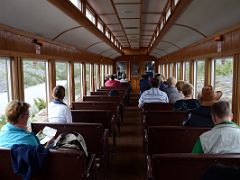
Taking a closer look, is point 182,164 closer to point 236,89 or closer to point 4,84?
point 236,89

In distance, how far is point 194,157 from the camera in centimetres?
190

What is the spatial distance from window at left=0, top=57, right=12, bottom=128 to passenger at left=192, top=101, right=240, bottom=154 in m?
2.54

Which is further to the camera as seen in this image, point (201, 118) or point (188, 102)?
point (188, 102)

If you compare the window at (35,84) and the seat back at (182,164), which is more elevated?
the window at (35,84)

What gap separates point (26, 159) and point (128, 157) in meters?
2.67

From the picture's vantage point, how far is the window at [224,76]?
421 centimetres

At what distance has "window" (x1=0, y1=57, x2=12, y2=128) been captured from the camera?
3.29 meters

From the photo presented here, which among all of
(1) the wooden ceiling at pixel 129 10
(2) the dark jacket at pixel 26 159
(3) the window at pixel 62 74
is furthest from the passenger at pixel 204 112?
(3) the window at pixel 62 74

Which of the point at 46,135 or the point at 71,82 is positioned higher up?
the point at 71,82

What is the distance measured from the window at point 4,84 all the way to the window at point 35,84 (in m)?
0.42

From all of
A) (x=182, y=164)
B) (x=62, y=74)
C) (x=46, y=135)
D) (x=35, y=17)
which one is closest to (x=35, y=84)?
(x=35, y=17)

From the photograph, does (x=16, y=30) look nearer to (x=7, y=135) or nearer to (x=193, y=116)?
(x=7, y=135)

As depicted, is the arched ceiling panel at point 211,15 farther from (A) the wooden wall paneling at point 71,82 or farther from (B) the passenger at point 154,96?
(A) the wooden wall paneling at point 71,82

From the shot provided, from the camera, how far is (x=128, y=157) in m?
4.45
